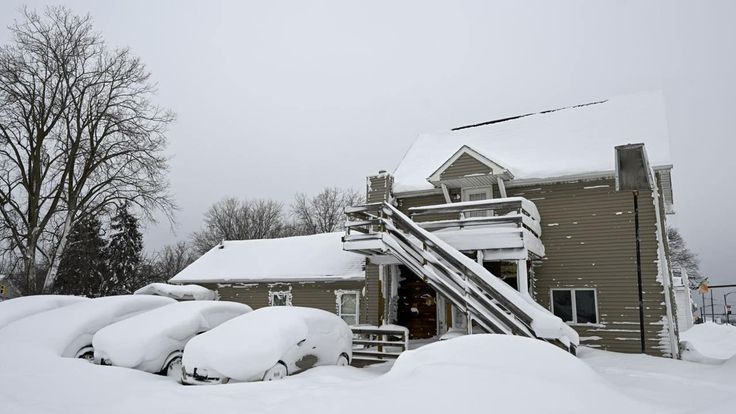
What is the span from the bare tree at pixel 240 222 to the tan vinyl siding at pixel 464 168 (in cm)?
4073

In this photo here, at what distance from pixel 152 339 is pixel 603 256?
1246 centimetres

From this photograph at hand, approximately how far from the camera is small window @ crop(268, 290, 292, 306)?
19922mm

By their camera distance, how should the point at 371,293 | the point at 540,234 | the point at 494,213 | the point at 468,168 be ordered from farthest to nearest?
1. the point at 371,293
2. the point at 468,168
3. the point at 540,234
4. the point at 494,213

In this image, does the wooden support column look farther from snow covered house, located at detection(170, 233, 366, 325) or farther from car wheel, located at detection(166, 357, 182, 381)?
car wheel, located at detection(166, 357, 182, 381)

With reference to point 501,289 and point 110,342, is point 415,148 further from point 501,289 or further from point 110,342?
point 110,342

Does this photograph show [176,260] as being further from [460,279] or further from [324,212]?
[460,279]

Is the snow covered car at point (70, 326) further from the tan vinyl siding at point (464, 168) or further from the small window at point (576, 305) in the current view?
the small window at point (576, 305)

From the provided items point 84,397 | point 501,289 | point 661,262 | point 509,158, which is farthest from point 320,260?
point 84,397

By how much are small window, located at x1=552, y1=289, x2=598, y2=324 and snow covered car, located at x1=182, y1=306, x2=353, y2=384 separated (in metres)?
8.21

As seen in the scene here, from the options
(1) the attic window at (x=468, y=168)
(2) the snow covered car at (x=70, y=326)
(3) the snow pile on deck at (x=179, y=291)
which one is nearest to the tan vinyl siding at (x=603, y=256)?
(1) the attic window at (x=468, y=168)

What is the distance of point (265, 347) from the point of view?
7.73 metres

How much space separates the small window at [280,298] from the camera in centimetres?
1992

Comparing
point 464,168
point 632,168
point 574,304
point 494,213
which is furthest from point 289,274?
point 632,168

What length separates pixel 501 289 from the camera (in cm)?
1060
